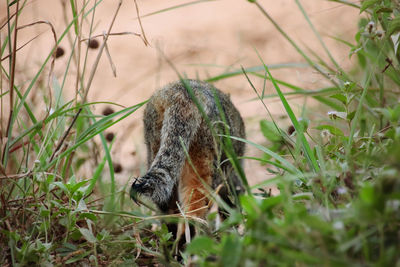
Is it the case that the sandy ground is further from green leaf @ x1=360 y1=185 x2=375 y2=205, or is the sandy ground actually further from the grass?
green leaf @ x1=360 y1=185 x2=375 y2=205

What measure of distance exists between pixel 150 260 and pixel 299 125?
1055 millimetres

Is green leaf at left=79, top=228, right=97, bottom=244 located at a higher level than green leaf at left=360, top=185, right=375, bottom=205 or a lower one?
lower

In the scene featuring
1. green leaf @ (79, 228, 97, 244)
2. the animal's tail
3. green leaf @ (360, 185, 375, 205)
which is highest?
green leaf @ (360, 185, 375, 205)

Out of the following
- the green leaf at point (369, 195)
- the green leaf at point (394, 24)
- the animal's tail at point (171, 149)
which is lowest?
the animal's tail at point (171, 149)

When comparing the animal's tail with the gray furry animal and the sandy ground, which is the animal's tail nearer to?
the gray furry animal

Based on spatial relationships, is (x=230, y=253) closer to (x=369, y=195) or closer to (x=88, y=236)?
(x=369, y=195)

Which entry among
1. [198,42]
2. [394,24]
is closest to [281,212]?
[394,24]

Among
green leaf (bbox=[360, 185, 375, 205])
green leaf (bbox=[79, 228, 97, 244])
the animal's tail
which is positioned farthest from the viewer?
the animal's tail

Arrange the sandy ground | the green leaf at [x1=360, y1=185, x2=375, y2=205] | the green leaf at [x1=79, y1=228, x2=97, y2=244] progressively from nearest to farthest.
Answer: the green leaf at [x1=360, y1=185, x2=375, y2=205], the green leaf at [x1=79, y1=228, x2=97, y2=244], the sandy ground

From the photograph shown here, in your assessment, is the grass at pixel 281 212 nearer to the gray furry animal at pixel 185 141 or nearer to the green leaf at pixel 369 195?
the green leaf at pixel 369 195

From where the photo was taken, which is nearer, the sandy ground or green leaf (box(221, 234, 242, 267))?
green leaf (box(221, 234, 242, 267))

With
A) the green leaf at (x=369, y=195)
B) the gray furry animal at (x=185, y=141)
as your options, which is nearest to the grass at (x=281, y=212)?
the green leaf at (x=369, y=195)

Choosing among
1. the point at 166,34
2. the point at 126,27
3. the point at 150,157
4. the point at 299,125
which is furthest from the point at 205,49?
the point at 299,125

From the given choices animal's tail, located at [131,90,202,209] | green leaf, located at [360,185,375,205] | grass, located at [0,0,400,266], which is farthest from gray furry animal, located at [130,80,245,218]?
green leaf, located at [360,185,375,205]
